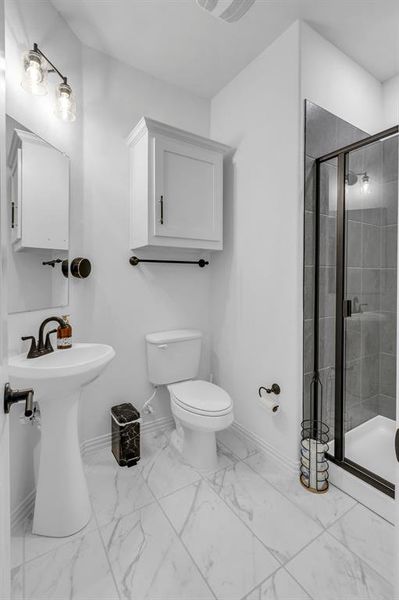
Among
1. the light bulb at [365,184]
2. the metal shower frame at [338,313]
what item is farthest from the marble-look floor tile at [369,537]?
the light bulb at [365,184]

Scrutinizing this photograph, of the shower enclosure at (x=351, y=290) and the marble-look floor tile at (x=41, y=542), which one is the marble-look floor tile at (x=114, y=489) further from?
the shower enclosure at (x=351, y=290)

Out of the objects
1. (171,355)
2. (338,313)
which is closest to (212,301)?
(171,355)

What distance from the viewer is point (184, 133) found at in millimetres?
1971

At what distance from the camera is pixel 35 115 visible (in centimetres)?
155

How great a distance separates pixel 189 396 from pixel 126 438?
0.47m

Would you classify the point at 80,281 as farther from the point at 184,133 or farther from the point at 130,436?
the point at 184,133

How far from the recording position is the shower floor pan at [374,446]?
69.8 inches

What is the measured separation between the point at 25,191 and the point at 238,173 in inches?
55.3

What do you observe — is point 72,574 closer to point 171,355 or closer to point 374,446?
point 171,355

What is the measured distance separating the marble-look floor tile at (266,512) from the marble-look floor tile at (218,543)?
0.05m

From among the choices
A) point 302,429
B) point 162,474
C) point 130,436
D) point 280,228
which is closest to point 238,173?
point 280,228

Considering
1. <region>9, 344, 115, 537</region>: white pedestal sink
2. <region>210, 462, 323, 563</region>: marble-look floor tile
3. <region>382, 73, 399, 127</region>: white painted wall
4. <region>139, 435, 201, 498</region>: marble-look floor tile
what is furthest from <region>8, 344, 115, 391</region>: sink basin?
<region>382, 73, 399, 127</region>: white painted wall

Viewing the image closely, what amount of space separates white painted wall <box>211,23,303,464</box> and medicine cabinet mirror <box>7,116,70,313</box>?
118 centimetres

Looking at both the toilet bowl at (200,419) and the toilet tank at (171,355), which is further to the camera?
the toilet tank at (171,355)
